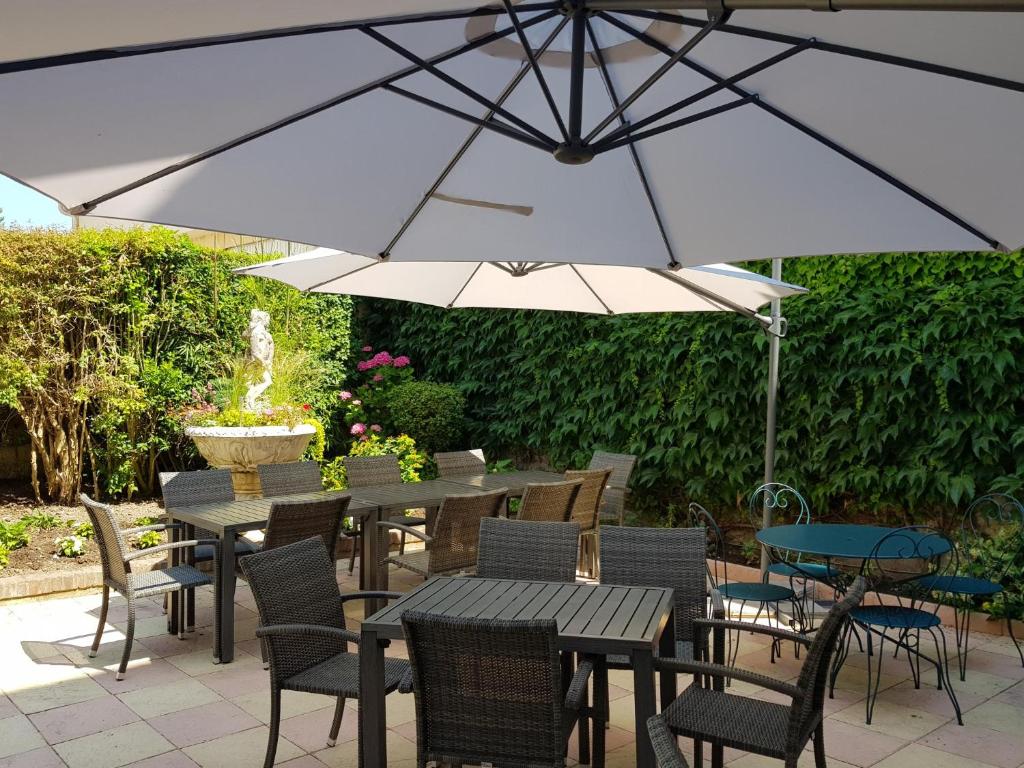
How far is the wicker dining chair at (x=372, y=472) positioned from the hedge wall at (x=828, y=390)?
2.53 metres

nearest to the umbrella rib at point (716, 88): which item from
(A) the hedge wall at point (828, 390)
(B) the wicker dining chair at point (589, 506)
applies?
(B) the wicker dining chair at point (589, 506)

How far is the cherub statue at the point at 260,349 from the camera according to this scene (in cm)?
930

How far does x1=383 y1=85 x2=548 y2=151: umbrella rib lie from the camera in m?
3.00

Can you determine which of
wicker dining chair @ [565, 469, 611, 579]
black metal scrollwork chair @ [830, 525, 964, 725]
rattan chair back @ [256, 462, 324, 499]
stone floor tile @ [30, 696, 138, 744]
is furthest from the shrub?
stone floor tile @ [30, 696, 138, 744]

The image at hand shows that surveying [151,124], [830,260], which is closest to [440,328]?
[830,260]

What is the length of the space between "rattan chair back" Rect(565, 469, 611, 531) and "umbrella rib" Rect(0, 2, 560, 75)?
393 centimetres

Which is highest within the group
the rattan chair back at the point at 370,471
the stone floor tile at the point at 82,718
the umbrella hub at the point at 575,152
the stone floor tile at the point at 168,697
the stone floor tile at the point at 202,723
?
the umbrella hub at the point at 575,152

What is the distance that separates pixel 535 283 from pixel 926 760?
3772 mm

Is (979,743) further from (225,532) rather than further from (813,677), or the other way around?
(225,532)

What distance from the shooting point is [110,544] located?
479cm

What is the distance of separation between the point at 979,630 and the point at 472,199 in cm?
455

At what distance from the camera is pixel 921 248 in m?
3.68

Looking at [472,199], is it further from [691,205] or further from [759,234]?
[759,234]

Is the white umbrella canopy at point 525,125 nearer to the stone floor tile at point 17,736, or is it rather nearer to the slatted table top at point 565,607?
the slatted table top at point 565,607
